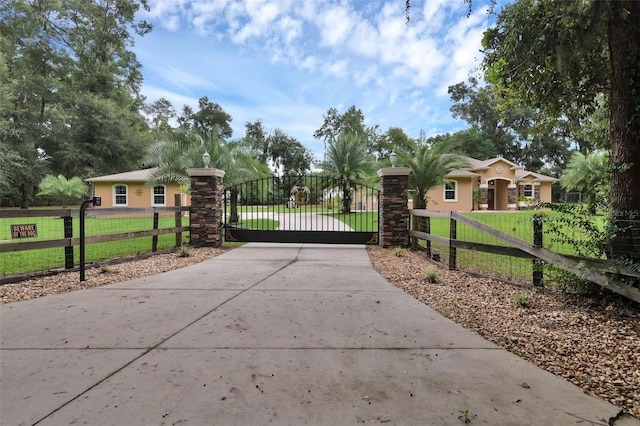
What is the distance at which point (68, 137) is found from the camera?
2917 centimetres

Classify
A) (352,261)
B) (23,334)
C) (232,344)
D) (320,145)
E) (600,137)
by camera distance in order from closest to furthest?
(232,344), (23,334), (600,137), (352,261), (320,145)

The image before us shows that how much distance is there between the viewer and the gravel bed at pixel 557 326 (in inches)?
100

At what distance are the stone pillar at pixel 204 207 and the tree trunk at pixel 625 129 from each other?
27.0 feet

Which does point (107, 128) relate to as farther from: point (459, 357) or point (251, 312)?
point (459, 357)

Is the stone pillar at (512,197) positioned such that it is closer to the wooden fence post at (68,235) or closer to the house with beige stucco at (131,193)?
the house with beige stucco at (131,193)

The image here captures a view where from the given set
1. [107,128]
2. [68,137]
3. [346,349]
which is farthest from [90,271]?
[68,137]

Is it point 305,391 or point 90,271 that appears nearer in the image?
point 305,391

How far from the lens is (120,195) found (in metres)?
23.8

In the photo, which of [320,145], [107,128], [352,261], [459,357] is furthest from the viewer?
[320,145]

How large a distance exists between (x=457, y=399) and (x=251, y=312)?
2.39m

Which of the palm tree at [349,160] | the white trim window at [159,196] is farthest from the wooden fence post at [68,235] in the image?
the white trim window at [159,196]

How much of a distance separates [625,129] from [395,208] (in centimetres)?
529

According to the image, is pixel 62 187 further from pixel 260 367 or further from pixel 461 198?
pixel 461 198

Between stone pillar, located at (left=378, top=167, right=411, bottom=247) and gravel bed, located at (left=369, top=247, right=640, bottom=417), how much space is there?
3.32 metres
